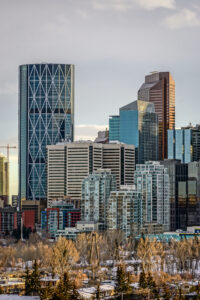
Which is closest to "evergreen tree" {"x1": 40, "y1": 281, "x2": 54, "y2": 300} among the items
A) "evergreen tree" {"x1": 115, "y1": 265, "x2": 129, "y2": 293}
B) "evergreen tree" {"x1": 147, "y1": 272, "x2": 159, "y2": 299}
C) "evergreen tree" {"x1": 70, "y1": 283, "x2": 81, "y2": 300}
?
"evergreen tree" {"x1": 70, "y1": 283, "x2": 81, "y2": 300}

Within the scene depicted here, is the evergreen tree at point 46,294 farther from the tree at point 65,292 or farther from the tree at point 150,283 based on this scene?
the tree at point 150,283

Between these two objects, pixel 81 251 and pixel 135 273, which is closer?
pixel 135 273

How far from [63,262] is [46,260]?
55.9ft

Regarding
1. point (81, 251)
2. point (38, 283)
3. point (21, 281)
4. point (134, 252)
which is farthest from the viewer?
point (134, 252)

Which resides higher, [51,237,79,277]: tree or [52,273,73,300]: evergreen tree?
[51,237,79,277]: tree

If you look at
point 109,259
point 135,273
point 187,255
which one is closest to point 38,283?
point 135,273

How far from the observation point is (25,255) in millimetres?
165625

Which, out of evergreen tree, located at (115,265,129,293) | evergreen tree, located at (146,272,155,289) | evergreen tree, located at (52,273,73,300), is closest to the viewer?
evergreen tree, located at (52,273,73,300)

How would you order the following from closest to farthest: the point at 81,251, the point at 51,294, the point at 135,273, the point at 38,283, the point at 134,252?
the point at 51,294
the point at 38,283
the point at 135,273
the point at 81,251
the point at 134,252

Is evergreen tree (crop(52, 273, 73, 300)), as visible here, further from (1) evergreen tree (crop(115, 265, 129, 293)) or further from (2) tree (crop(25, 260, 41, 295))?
(1) evergreen tree (crop(115, 265, 129, 293))

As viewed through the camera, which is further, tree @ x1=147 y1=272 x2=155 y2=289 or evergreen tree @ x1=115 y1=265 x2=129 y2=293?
tree @ x1=147 y1=272 x2=155 y2=289

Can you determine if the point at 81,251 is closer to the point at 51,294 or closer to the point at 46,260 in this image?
the point at 46,260

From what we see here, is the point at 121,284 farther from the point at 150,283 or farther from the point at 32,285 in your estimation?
the point at 32,285

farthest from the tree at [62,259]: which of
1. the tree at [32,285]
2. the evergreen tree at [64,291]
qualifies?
the evergreen tree at [64,291]
